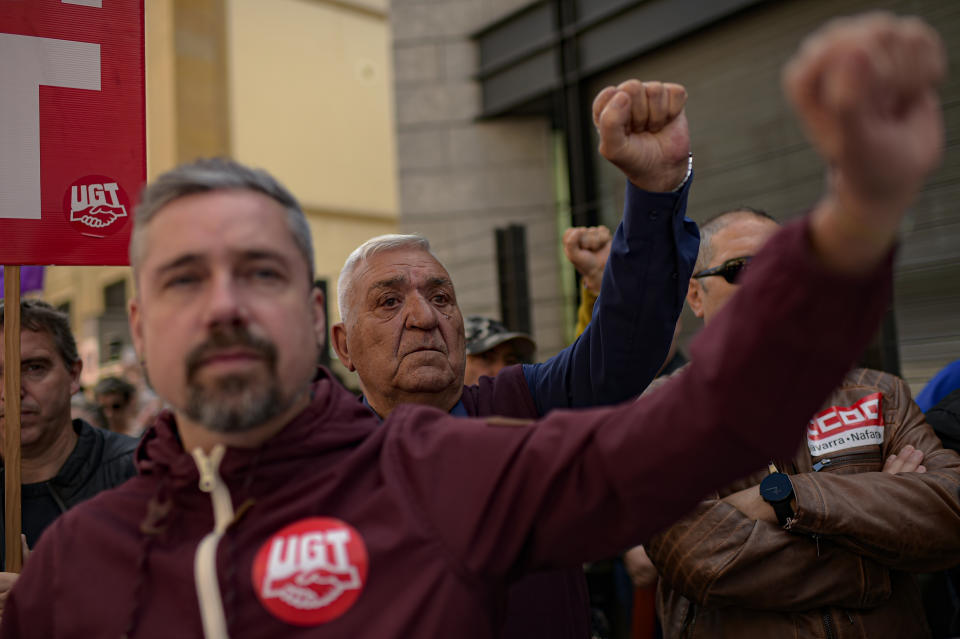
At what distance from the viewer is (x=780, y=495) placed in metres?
2.37

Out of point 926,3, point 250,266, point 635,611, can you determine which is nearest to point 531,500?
point 250,266

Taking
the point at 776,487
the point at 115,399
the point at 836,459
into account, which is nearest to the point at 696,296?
the point at 836,459

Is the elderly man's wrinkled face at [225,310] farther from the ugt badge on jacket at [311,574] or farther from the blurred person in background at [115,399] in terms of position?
the blurred person in background at [115,399]

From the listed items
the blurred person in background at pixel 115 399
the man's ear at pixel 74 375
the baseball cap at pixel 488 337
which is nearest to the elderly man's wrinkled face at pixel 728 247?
the baseball cap at pixel 488 337

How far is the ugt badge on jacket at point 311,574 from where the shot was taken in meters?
1.34

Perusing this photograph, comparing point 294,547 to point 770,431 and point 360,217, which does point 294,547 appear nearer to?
point 770,431

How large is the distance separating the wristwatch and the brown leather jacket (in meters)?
0.02

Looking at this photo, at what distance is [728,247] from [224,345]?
1.90 meters

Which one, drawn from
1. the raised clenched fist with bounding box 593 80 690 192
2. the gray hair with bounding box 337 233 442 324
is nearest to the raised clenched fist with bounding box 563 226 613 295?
the gray hair with bounding box 337 233 442 324

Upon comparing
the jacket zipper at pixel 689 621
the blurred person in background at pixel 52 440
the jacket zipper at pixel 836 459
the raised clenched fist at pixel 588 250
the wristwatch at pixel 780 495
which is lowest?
the jacket zipper at pixel 689 621

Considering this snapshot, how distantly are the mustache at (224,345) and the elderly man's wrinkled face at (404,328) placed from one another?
1.05m

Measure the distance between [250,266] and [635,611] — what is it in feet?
8.76

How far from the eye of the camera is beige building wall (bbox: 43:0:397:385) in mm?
15984

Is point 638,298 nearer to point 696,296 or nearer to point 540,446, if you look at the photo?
point 540,446
